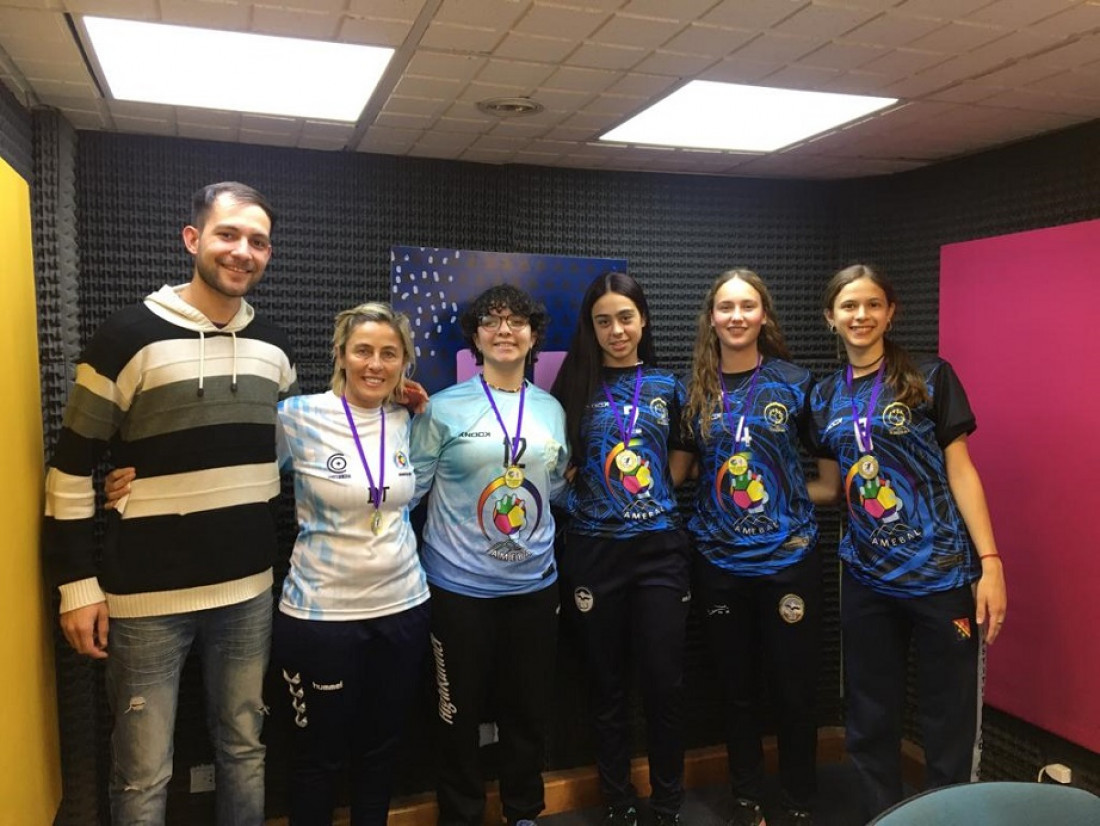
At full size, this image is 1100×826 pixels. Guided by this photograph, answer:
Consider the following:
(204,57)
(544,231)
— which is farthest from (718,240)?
(204,57)

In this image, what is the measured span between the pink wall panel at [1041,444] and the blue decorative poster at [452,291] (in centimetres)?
156

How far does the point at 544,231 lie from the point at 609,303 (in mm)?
571

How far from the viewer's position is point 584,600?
2.78 m

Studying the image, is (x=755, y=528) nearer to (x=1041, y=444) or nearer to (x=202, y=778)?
(x=1041, y=444)

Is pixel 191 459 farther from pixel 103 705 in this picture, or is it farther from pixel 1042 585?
pixel 1042 585

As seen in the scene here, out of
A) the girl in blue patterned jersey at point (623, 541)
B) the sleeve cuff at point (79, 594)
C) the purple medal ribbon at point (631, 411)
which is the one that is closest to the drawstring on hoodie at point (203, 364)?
the sleeve cuff at point (79, 594)

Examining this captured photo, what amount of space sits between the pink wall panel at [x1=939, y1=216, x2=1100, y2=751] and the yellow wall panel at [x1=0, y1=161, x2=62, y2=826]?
3095 mm

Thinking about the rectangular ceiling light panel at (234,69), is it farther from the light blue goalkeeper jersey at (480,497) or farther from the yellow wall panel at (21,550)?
the light blue goalkeeper jersey at (480,497)

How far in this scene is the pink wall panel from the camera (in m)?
2.68

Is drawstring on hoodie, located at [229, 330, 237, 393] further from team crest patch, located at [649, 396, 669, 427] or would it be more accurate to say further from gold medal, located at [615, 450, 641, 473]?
team crest patch, located at [649, 396, 669, 427]

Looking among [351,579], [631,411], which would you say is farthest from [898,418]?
[351,579]

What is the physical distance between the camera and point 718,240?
3.47 meters

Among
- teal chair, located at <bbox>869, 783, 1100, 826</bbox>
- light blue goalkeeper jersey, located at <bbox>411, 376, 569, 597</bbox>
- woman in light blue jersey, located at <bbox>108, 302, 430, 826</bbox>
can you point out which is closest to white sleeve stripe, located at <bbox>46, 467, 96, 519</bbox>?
woman in light blue jersey, located at <bbox>108, 302, 430, 826</bbox>

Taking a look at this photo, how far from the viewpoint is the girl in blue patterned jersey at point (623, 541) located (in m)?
2.75
